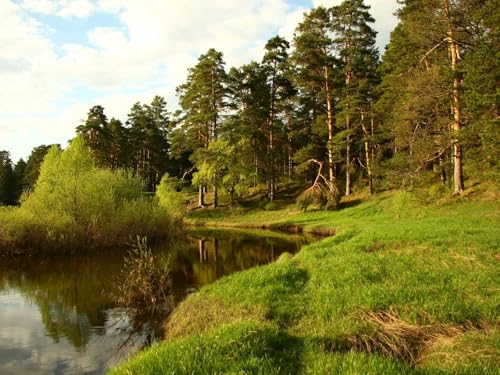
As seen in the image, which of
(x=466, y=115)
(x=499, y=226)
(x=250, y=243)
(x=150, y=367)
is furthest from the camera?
(x=250, y=243)

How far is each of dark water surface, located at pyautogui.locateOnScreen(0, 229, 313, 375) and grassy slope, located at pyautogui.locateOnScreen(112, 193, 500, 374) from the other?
1890mm

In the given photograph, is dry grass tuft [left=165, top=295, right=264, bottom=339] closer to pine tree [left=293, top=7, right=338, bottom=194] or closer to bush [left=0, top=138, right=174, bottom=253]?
bush [left=0, top=138, right=174, bottom=253]

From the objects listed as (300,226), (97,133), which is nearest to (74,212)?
(300,226)

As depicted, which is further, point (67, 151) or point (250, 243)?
point (250, 243)

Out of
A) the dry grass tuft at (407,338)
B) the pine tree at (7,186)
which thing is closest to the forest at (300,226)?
the dry grass tuft at (407,338)

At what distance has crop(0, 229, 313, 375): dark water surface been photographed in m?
10.2

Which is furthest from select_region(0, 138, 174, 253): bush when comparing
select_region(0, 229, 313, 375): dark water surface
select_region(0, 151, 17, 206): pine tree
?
select_region(0, 151, 17, 206): pine tree

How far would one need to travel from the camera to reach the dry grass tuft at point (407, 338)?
7441 millimetres

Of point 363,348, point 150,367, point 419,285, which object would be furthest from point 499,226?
point 150,367

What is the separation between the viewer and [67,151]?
27125mm

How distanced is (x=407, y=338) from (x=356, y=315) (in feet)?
4.16

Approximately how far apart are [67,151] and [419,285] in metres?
23.7

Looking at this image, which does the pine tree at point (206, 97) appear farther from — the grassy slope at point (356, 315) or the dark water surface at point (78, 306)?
the grassy slope at point (356, 315)

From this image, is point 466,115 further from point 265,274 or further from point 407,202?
point 265,274
